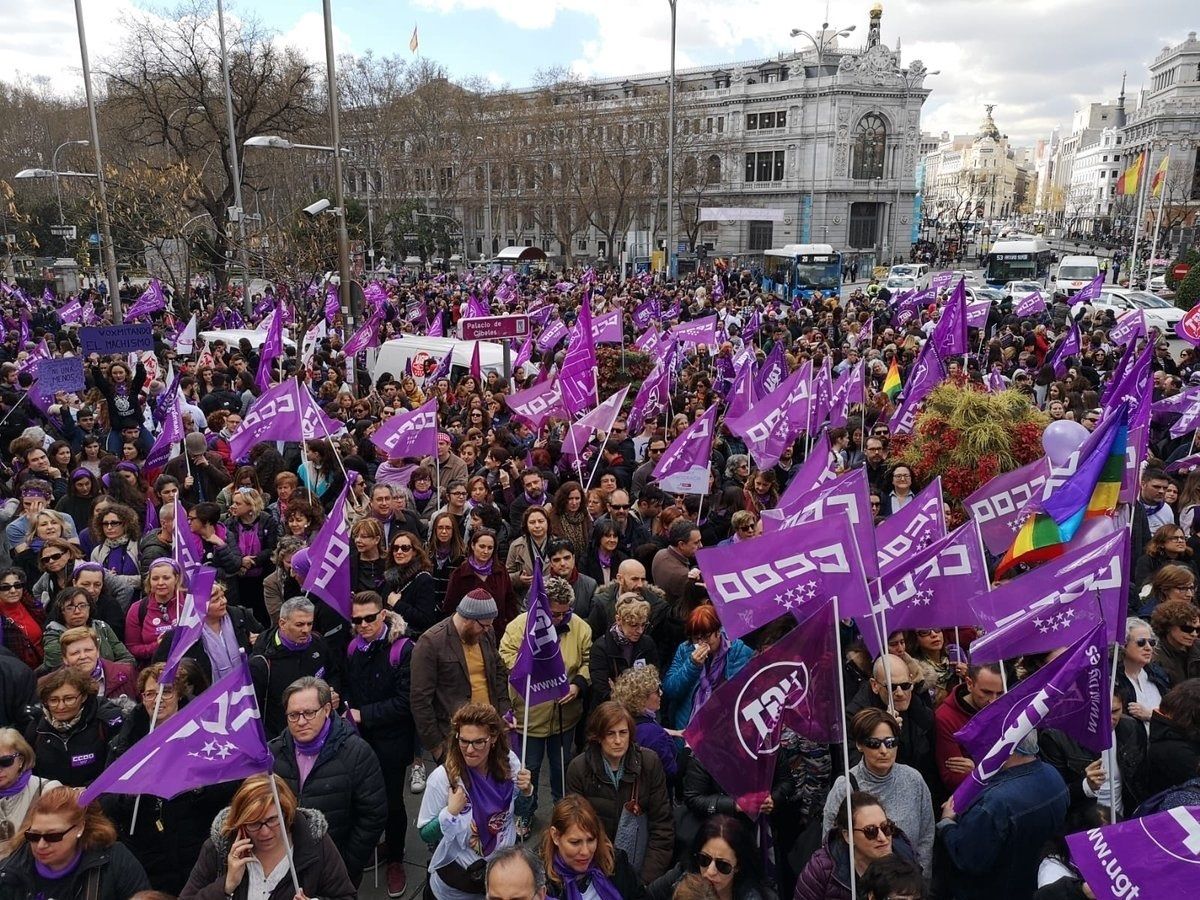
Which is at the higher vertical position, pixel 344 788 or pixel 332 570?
pixel 332 570

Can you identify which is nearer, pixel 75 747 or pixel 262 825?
pixel 262 825

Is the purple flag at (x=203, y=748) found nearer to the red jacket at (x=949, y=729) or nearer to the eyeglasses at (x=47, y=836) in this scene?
the eyeglasses at (x=47, y=836)

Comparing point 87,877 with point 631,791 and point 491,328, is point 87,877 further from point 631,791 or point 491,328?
point 491,328

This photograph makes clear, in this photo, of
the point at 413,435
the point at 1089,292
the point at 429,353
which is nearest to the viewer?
the point at 413,435

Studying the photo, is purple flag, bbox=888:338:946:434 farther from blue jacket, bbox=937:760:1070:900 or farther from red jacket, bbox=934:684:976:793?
blue jacket, bbox=937:760:1070:900

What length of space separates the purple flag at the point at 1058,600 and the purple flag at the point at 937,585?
0.64 metres

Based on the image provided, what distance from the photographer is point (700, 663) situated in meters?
5.00

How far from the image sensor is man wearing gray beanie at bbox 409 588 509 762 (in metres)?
4.91

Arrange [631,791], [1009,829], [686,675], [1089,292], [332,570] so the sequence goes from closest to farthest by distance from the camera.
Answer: [1009,829]
[631,791]
[686,675]
[332,570]
[1089,292]

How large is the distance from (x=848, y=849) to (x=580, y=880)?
3.26 feet

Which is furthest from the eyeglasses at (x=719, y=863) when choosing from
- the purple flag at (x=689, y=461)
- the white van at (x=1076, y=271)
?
the white van at (x=1076, y=271)

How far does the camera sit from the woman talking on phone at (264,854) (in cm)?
330

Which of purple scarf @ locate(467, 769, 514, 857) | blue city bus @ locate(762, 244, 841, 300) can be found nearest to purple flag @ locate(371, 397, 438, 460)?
purple scarf @ locate(467, 769, 514, 857)


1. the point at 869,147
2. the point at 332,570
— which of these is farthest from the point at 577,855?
the point at 869,147
